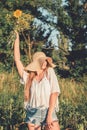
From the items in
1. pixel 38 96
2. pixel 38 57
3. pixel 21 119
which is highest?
pixel 38 57

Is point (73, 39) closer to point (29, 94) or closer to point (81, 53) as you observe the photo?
point (81, 53)

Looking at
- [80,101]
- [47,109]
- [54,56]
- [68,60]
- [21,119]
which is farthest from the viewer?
[68,60]

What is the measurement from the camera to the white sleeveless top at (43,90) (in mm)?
5148

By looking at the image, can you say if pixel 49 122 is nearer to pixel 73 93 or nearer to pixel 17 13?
pixel 17 13

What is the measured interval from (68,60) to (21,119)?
30.3 m

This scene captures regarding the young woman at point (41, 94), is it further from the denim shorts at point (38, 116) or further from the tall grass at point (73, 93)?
the tall grass at point (73, 93)

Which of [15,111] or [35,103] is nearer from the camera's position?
[35,103]

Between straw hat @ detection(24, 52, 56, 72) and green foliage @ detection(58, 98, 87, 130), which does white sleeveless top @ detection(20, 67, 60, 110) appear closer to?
straw hat @ detection(24, 52, 56, 72)

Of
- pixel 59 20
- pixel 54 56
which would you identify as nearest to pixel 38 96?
pixel 54 56

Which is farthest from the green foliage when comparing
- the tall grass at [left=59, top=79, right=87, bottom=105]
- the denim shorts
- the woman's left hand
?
the woman's left hand

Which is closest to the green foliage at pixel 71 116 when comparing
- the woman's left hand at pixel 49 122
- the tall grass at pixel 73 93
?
the tall grass at pixel 73 93

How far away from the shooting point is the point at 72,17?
37938 mm

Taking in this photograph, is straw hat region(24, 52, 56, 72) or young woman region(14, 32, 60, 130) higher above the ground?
straw hat region(24, 52, 56, 72)

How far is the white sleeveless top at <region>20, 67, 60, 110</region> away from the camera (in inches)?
203
